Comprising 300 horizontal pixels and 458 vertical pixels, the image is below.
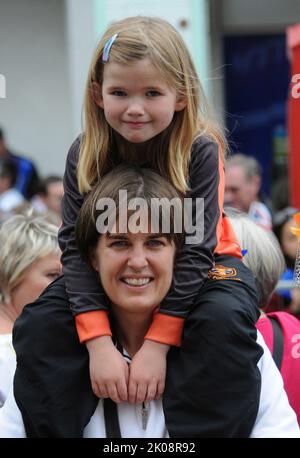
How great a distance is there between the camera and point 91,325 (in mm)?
2254

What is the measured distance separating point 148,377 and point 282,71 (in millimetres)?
7609

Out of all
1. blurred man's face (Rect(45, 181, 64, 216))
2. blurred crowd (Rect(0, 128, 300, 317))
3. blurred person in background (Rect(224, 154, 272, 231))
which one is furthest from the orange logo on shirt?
blurred man's face (Rect(45, 181, 64, 216))

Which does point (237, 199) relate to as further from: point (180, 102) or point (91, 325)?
point (91, 325)

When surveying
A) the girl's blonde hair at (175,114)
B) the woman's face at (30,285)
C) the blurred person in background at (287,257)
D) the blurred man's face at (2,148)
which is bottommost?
the blurred person in background at (287,257)

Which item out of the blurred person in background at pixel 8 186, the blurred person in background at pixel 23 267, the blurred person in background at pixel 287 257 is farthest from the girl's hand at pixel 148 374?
the blurred person in background at pixel 8 186

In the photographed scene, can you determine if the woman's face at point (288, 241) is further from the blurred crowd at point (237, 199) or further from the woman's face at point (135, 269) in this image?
the woman's face at point (135, 269)

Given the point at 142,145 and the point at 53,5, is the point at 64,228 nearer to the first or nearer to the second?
the point at 142,145

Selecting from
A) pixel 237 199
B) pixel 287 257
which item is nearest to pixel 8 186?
pixel 237 199

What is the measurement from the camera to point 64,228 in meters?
2.40

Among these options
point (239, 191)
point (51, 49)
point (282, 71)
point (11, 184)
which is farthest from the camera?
point (282, 71)

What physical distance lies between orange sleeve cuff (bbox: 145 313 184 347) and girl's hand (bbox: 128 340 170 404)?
2 centimetres

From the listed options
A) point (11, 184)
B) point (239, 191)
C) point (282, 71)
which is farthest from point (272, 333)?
point (282, 71)

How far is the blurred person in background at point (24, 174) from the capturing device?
8055mm

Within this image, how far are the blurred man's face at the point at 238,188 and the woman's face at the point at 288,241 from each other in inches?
23.5
